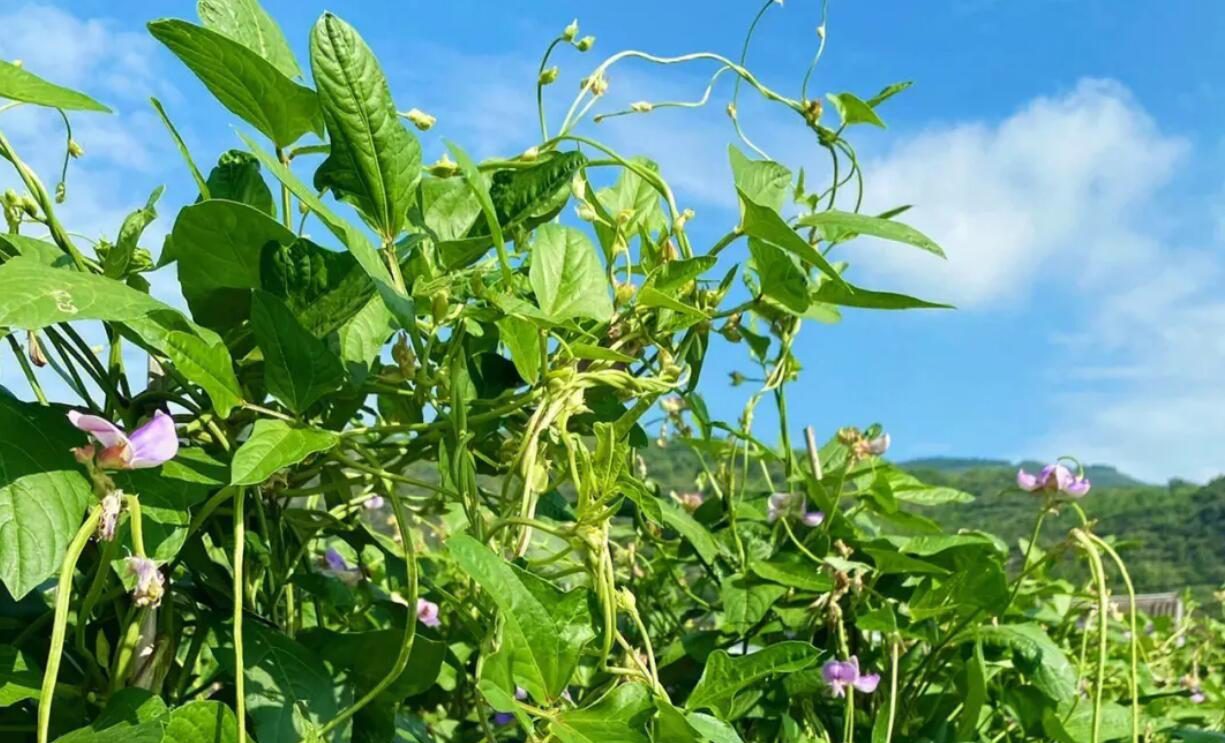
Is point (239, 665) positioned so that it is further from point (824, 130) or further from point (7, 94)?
point (824, 130)

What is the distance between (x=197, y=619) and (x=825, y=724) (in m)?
0.51


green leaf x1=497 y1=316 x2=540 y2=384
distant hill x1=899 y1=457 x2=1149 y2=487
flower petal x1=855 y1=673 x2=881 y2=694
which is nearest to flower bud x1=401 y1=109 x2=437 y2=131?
green leaf x1=497 y1=316 x2=540 y2=384

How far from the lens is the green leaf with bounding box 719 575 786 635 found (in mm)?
847

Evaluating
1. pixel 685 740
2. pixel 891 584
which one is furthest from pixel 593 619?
pixel 891 584

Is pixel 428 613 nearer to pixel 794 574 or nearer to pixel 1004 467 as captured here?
pixel 794 574

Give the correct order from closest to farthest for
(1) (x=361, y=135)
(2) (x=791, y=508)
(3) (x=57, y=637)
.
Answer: (3) (x=57, y=637) → (1) (x=361, y=135) → (2) (x=791, y=508)

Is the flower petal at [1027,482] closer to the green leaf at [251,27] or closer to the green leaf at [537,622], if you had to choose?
the green leaf at [537,622]

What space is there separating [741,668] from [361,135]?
0.35 metres

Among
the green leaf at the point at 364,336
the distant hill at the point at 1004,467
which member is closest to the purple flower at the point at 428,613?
the green leaf at the point at 364,336

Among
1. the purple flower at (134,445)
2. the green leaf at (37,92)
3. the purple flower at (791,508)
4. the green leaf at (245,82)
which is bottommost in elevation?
the purple flower at (134,445)

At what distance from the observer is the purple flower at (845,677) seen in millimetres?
822

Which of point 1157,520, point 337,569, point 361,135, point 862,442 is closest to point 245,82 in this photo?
point 361,135

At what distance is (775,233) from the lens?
0.65 metres

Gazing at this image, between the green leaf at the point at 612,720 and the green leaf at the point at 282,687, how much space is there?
5.9 inches
